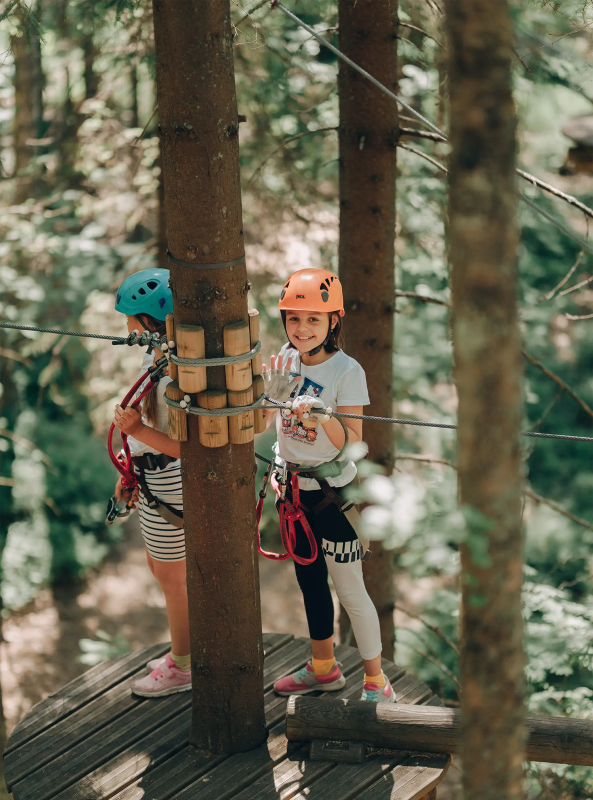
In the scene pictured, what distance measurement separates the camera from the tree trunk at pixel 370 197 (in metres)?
4.14

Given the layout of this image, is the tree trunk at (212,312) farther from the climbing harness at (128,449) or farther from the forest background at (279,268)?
the forest background at (279,268)

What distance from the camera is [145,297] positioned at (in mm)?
3191

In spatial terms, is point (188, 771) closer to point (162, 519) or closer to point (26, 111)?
point (162, 519)

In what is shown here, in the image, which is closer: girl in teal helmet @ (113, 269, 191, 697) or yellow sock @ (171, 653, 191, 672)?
girl in teal helmet @ (113, 269, 191, 697)

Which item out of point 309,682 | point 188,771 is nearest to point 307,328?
point 309,682

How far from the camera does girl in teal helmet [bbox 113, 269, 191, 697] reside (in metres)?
3.16

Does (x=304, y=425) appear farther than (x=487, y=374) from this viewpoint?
Yes

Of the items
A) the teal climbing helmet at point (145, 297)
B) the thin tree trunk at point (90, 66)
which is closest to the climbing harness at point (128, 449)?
the teal climbing helmet at point (145, 297)

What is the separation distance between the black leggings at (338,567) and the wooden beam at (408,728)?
9.7 inches

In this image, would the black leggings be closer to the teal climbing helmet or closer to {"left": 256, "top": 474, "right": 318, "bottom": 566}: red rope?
{"left": 256, "top": 474, "right": 318, "bottom": 566}: red rope

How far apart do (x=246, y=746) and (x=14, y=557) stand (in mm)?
6490

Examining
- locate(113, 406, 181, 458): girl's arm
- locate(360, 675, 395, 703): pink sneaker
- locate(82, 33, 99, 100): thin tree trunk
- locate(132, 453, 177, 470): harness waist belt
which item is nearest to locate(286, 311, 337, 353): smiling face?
locate(113, 406, 181, 458): girl's arm

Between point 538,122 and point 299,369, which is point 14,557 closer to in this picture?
point 299,369

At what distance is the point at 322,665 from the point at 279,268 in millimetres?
4329
